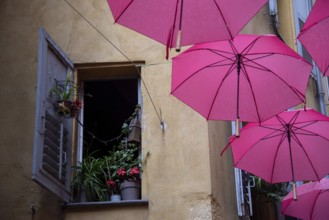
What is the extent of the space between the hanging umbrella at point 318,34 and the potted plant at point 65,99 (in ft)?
9.30

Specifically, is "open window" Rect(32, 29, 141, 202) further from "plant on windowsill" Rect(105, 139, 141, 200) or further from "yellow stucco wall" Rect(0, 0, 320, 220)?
"yellow stucco wall" Rect(0, 0, 320, 220)

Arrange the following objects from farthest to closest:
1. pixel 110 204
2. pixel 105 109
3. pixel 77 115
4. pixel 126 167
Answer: pixel 105 109, pixel 77 115, pixel 126 167, pixel 110 204

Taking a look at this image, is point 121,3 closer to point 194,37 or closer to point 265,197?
point 194,37

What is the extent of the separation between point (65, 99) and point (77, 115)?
0.71 meters

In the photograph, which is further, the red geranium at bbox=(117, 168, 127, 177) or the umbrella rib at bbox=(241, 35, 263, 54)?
the red geranium at bbox=(117, 168, 127, 177)

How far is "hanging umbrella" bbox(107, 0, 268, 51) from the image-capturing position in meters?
5.83

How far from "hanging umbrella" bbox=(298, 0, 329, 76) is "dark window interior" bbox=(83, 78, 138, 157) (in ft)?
10.3

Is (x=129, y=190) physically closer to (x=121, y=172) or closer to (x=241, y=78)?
(x=121, y=172)

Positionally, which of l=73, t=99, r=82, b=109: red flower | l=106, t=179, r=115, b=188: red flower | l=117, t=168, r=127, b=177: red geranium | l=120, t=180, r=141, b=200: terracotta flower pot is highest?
l=73, t=99, r=82, b=109: red flower

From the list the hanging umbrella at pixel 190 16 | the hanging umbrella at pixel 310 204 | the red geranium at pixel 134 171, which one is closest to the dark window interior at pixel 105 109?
the red geranium at pixel 134 171

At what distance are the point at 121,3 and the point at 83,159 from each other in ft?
9.17

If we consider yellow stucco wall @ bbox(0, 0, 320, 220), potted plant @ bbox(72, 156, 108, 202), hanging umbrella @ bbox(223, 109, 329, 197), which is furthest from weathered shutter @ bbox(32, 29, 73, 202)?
hanging umbrella @ bbox(223, 109, 329, 197)

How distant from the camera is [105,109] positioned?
10000 mm

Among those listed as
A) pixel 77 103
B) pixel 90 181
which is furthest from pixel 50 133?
pixel 90 181
